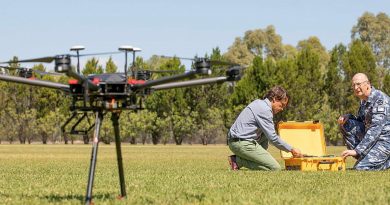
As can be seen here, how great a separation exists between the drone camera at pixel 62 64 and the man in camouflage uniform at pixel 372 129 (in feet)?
28.7

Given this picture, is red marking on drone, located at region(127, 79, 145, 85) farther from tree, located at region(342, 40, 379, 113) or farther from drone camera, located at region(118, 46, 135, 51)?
tree, located at region(342, 40, 379, 113)

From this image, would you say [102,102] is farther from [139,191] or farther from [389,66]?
[389,66]

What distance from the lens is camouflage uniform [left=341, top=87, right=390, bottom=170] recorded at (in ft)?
45.2

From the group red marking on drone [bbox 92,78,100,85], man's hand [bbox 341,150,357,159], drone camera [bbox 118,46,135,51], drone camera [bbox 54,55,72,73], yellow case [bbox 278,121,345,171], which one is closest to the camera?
drone camera [bbox 54,55,72,73]

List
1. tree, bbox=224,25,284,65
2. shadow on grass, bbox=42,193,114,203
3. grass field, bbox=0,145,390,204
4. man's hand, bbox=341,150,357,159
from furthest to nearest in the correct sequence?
tree, bbox=224,25,284,65 < man's hand, bbox=341,150,357,159 < shadow on grass, bbox=42,193,114,203 < grass field, bbox=0,145,390,204

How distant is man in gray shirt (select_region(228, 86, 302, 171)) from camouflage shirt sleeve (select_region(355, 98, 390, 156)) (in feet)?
4.08

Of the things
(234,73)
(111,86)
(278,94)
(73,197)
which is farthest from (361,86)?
(111,86)

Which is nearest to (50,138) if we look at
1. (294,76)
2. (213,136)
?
(213,136)

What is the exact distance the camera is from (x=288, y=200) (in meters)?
7.39

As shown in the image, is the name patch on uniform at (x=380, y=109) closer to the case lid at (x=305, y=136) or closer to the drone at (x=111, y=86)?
the case lid at (x=305, y=136)

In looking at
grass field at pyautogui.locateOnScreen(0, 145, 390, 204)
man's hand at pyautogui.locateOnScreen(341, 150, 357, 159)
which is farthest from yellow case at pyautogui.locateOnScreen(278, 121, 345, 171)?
grass field at pyautogui.locateOnScreen(0, 145, 390, 204)

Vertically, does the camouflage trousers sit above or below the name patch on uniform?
below

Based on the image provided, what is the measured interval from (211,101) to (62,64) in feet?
259

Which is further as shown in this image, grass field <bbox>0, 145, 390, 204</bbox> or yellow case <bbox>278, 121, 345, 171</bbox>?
yellow case <bbox>278, 121, 345, 171</bbox>
